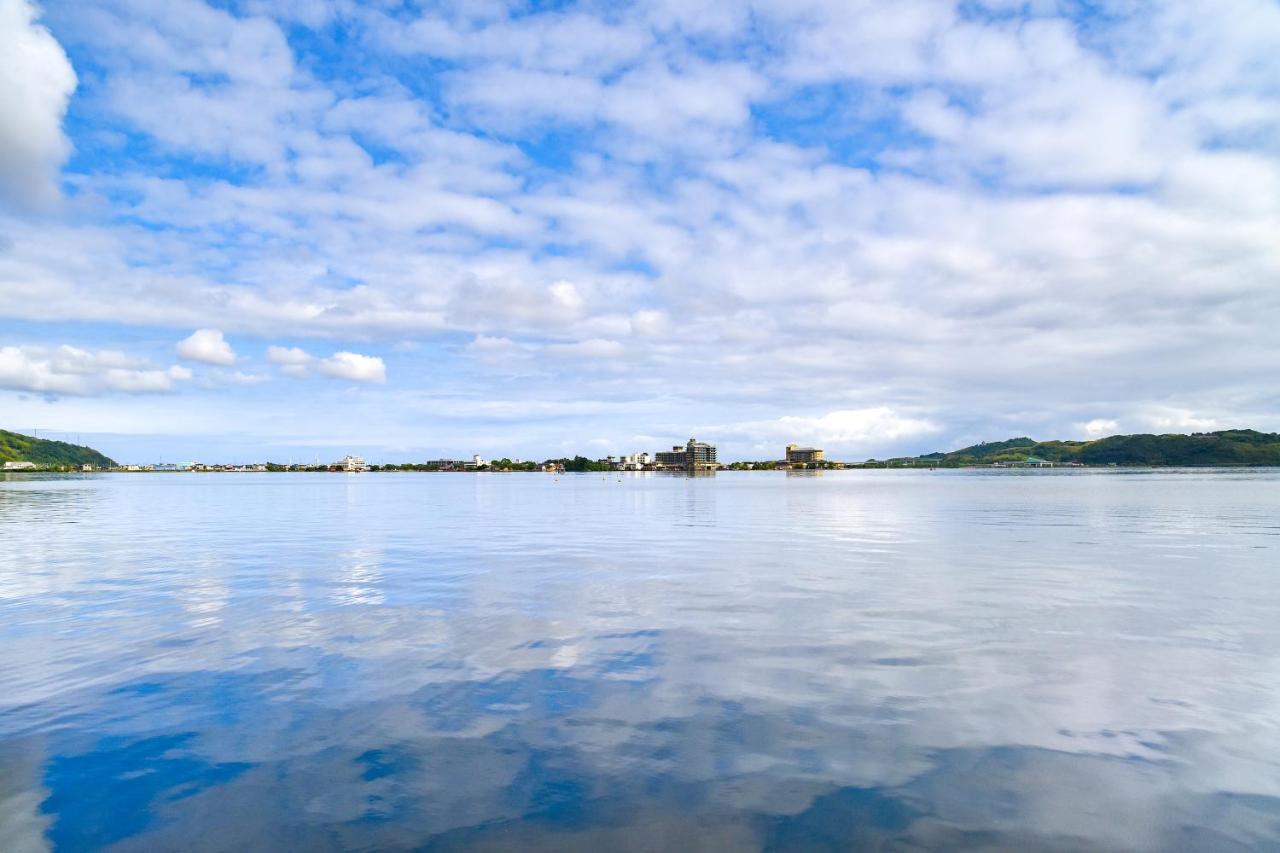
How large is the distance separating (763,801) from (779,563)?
29.1 m

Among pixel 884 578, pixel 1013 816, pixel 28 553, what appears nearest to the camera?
pixel 1013 816

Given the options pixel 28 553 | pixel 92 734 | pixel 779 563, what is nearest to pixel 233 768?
pixel 92 734

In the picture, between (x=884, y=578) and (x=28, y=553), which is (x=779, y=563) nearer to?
(x=884, y=578)

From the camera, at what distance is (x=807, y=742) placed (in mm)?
13438

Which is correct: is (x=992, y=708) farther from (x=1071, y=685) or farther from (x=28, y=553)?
(x=28, y=553)

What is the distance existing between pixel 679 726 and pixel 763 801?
11.5ft

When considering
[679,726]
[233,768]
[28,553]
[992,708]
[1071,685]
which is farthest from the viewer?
[28,553]

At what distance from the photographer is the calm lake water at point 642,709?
1052 cm

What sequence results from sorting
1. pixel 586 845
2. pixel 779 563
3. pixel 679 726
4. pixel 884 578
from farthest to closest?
pixel 779 563
pixel 884 578
pixel 679 726
pixel 586 845

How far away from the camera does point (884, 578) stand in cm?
3381

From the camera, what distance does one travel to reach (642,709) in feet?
50.6

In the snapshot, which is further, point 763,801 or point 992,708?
point 992,708

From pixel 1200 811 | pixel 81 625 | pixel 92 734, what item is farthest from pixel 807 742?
pixel 81 625

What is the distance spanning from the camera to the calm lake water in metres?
10.5
